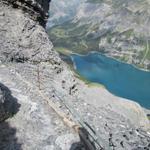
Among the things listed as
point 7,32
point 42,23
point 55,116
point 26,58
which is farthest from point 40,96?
point 42,23

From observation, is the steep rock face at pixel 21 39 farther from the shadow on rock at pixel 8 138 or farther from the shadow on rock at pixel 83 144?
the shadow on rock at pixel 83 144

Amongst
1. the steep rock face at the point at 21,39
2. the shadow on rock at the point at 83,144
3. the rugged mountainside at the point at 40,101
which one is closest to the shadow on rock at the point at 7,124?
the rugged mountainside at the point at 40,101

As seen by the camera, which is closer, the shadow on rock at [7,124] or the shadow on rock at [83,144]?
the shadow on rock at [83,144]

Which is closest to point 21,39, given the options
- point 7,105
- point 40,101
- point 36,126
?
point 40,101

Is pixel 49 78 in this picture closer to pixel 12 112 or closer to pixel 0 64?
pixel 0 64

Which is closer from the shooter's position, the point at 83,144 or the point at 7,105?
the point at 83,144

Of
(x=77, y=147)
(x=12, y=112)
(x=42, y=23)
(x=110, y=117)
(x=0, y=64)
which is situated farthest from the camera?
(x=42, y=23)

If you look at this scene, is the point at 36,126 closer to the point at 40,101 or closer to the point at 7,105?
the point at 7,105

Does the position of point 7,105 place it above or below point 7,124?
above
